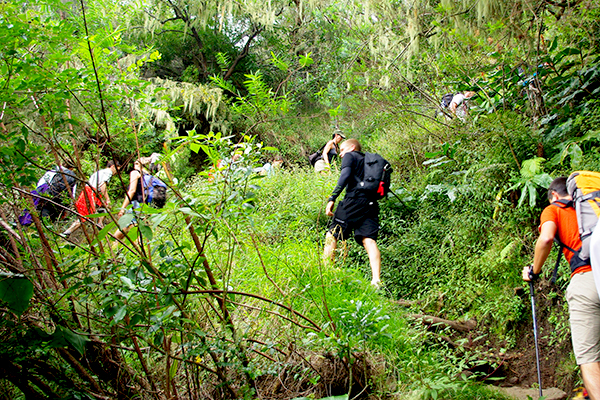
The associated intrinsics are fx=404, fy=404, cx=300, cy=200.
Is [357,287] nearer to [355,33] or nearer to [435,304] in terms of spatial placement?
[435,304]

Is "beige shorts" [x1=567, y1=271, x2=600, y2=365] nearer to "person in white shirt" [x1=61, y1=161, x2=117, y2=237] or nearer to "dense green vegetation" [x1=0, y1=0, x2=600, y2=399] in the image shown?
"dense green vegetation" [x1=0, y1=0, x2=600, y2=399]

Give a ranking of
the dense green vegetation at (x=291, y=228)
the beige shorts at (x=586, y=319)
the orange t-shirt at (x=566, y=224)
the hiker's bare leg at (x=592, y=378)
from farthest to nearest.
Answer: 1. the orange t-shirt at (x=566, y=224)
2. the beige shorts at (x=586, y=319)
3. the hiker's bare leg at (x=592, y=378)
4. the dense green vegetation at (x=291, y=228)

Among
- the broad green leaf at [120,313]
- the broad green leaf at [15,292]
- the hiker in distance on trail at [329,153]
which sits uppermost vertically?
the hiker in distance on trail at [329,153]

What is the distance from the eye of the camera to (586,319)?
123 inches

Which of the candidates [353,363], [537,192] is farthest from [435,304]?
[353,363]

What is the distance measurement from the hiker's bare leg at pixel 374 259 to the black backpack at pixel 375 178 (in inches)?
24.2

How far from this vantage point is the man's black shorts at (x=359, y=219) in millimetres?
5203

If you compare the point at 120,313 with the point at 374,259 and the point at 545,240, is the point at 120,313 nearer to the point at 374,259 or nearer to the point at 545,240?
the point at 545,240

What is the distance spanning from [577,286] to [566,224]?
514mm

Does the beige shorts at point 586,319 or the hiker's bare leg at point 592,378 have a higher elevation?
the beige shorts at point 586,319

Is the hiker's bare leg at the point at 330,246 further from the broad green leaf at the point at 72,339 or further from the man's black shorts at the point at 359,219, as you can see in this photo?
the broad green leaf at the point at 72,339

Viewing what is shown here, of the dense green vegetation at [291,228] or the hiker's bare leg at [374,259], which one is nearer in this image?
the dense green vegetation at [291,228]

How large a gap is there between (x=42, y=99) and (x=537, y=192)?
16.9 feet

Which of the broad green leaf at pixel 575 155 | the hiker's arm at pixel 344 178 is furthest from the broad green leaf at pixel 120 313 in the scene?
the broad green leaf at pixel 575 155
